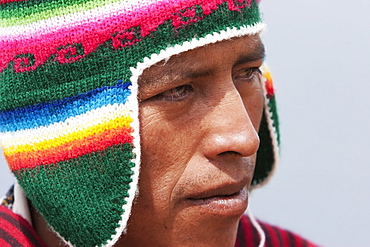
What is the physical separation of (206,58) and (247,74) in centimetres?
29

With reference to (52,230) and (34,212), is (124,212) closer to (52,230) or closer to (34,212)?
(52,230)

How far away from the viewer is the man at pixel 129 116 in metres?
1.63

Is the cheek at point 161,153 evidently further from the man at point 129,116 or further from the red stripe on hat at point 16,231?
the red stripe on hat at point 16,231

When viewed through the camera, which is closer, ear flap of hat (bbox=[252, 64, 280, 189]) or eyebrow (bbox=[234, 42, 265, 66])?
eyebrow (bbox=[234, 42, 265, 66])

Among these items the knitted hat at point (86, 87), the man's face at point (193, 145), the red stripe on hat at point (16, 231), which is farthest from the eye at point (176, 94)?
the red stripe on hat at point (16, 231)

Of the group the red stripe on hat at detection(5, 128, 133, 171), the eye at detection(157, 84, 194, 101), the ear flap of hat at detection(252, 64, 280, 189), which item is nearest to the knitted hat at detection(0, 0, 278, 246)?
the red stripe on hat at detection(5, 128, 133, 171)

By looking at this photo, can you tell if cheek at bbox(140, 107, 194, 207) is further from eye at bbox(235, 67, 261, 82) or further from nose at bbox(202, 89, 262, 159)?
eye at bbox(235, 67, 261, 82)

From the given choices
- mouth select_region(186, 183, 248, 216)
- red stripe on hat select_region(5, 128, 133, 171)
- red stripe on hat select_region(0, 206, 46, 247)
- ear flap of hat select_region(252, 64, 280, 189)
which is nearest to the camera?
red stripe on hat select_region(5, 128, 133, 171)

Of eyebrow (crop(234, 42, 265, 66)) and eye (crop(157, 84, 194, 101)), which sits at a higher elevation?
eyebrow (crop(234, 42, 265, 66))

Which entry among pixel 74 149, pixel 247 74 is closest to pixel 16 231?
pixel 74 149

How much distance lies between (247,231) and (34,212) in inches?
35.1

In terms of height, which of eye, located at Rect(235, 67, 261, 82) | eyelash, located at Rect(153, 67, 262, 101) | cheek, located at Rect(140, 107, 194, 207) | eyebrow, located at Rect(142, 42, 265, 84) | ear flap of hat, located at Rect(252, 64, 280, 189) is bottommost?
ear flap of hat, located at Rect(252, 64, 280, 189)

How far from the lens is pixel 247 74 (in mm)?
1941

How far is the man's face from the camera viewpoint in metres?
1.69
